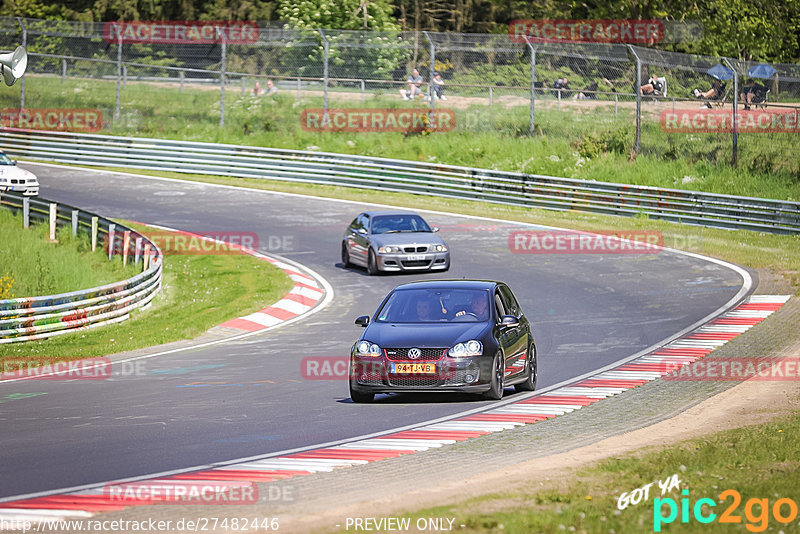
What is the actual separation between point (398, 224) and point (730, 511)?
718 inches

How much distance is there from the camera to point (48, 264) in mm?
25625

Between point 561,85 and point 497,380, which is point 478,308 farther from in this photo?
point 561,85

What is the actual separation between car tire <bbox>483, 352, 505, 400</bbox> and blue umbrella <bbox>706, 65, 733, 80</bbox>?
2125cm

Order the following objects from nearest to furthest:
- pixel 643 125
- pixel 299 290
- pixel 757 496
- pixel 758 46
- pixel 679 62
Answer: pixel 757 496 < pixel 299 290 < pixel 679 62 < pixel 643 125 < pixel 758 46

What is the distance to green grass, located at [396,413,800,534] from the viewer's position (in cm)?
771

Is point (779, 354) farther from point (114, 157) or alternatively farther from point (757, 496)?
point (114, 157)

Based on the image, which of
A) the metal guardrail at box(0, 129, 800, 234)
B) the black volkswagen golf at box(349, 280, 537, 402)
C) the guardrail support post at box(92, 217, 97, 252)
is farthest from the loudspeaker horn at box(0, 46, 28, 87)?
the metal guardrail at box(0, 129, 800, 234)

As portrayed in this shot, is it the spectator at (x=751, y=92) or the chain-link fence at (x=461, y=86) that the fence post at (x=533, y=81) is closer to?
the chain-link fence at (x=461, y=86)

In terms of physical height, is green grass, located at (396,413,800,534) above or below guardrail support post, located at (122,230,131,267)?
above

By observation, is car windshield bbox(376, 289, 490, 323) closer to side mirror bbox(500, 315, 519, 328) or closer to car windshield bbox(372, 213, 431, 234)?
side mirror bbox(500, 315, 519, 328)

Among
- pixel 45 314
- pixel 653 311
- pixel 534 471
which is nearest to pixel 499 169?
pixel 653 311

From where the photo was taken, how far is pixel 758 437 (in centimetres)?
1090

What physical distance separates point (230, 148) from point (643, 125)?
14.0m
